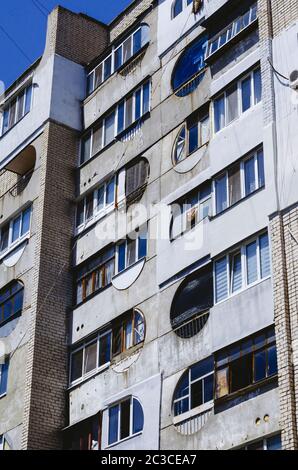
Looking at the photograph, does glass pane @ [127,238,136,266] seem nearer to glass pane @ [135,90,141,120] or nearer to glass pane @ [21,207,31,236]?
glass pane @ [135,90,141,120]

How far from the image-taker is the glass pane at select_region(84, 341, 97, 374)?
28.2m

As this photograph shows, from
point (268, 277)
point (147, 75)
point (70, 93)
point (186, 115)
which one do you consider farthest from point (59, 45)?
point (268, 277)

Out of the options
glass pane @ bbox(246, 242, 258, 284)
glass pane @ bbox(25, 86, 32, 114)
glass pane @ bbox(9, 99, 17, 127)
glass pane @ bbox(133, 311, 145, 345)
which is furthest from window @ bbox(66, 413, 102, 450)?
glass pane @ bbox(9, 99, 17, 127)

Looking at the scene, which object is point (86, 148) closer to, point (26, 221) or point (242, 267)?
point (26, 221)

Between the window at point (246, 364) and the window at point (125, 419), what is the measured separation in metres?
3.09

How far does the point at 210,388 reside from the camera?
23375 mm

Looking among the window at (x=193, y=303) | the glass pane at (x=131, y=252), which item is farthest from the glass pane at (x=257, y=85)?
the glass pane at (x=131, y=252)

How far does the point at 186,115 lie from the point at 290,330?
8817 mm

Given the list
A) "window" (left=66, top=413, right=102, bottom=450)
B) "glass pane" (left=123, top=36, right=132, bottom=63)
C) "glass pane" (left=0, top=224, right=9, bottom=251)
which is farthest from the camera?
"glass pane" (left=0, top=224, right=9, bottom=251)

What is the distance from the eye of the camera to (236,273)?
23.9m

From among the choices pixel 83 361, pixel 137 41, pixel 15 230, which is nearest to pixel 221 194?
pixel 83 361

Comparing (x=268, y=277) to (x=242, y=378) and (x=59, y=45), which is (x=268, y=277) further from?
(x=59, y=45)

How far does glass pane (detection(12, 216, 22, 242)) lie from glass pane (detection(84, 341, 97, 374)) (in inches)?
238

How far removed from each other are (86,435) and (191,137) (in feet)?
29.0
